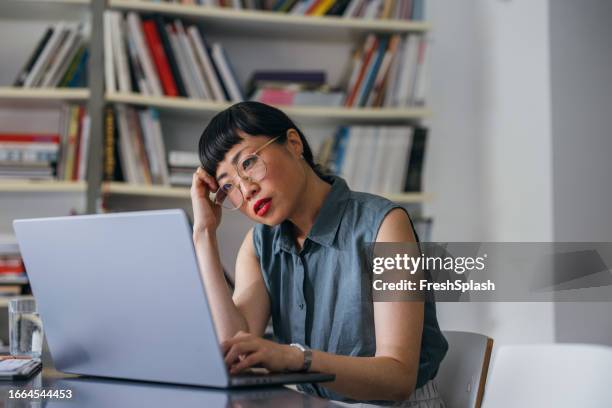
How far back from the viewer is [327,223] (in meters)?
1.48

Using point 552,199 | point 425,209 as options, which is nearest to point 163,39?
point 425,209

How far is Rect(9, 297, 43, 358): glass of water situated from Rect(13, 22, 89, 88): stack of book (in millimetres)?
1596

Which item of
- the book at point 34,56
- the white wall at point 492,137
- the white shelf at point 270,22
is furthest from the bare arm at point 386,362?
the book at point 34,56

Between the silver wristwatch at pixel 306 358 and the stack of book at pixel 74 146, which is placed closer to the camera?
the silver wristwatch at pixel 306 358

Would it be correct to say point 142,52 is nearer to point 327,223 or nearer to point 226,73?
point 226,73

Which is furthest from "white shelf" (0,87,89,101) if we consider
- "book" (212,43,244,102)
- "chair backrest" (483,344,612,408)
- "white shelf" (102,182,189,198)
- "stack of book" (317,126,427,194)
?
"chair backrest" (483,344,612,408)

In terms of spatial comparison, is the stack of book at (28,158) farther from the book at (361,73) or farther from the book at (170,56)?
the book at (361,73)

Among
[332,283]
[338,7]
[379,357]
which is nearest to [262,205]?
[332,283]

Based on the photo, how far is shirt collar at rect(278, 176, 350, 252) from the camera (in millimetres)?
1468

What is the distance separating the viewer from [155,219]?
0.90 meters

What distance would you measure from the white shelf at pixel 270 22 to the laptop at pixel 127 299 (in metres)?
1.86

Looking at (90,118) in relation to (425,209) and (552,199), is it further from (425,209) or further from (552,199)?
(552,199)

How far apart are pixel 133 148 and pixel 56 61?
42 centimetres

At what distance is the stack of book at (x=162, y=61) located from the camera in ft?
9.00
